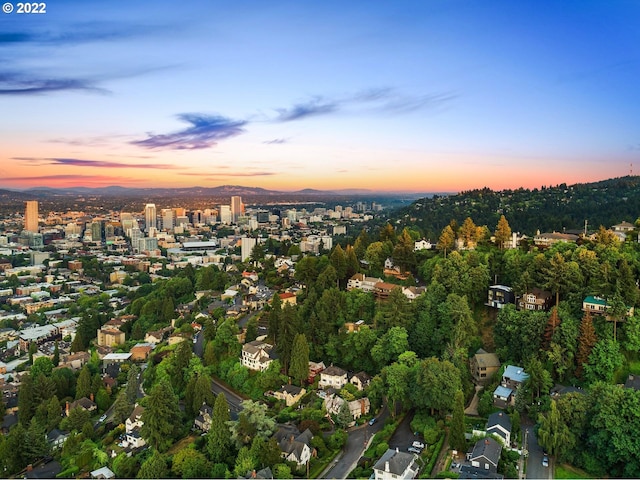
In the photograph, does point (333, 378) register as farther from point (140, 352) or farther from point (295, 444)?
point (140, 352)

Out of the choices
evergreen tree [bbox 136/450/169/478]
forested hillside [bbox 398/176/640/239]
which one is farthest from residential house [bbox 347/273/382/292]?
evergreen tree [bbox 136/450/169/478]

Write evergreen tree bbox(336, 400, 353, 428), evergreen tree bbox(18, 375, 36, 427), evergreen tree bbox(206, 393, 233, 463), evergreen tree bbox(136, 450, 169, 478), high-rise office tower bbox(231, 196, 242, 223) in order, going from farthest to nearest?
1. high-rise office tower bbox(231, 196, 242, 223)
2. evergreen tree bbox(18, 375, 36, 427)
3. evergreen tree bbox(336, 400, 353, 428)
4. evergreen tree bbox(206, 393, 233, 463)
5. evergreen tree bbox(136, 450, 169, 478)

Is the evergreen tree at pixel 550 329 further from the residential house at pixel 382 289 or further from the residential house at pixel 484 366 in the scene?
the residential house at pixel 382 289

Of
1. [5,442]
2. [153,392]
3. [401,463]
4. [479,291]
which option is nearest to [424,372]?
[401,463]

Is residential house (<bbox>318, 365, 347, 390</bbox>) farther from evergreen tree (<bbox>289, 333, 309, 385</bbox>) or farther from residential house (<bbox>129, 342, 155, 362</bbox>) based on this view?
residential house (<bbox>129, 342, 155, 362</bbox>)

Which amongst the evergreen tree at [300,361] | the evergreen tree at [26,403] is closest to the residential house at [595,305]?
the evergreen tree at [300,361]

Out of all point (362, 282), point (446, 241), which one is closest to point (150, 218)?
point (362, 282)
